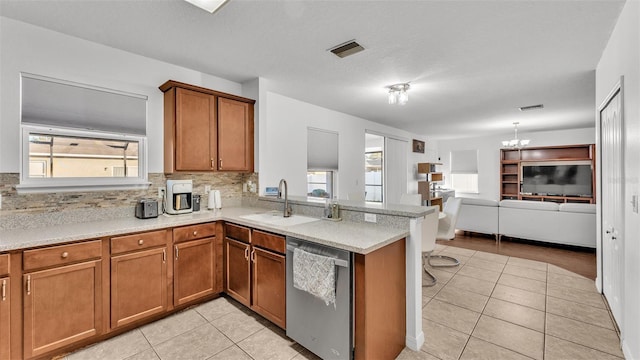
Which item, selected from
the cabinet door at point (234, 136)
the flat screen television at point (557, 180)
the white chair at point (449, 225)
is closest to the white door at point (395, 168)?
the white chair at point (449, 225)

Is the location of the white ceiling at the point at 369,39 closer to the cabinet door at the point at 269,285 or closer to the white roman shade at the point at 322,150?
the white roman shade at the point at 322,150

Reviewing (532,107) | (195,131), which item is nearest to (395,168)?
(532,107)

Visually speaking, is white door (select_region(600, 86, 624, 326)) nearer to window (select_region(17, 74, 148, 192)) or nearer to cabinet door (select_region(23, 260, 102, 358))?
cabinet door (select_region(23, 260, 102, 358))

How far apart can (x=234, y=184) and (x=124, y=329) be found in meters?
Result: 1.84

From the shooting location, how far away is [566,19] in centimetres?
206

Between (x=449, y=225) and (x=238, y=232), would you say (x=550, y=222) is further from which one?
(x=238, y=232)

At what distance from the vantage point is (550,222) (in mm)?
4691

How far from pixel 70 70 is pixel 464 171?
9325mm

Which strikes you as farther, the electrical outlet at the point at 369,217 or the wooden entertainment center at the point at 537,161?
the wooden entertainment center at the point at 537,161

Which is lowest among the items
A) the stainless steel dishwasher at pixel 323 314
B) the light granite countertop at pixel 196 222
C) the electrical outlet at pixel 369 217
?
the stainless steel dishwasher at pixel 323 314

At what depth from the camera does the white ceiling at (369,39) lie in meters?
1.95

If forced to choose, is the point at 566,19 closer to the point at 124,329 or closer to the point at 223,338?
the point at 223,338

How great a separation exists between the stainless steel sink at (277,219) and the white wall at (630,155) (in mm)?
2255

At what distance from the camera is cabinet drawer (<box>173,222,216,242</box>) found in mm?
2488
